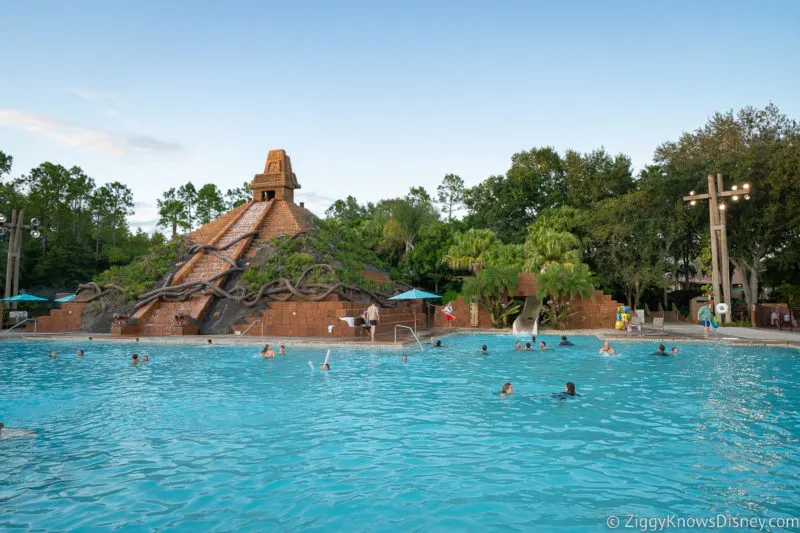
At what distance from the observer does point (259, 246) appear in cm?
3045

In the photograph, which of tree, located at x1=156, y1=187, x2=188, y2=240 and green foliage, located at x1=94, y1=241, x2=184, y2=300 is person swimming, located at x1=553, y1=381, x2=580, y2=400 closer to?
green foliage, located at x1=94, y1=241, x2=184, y2=300

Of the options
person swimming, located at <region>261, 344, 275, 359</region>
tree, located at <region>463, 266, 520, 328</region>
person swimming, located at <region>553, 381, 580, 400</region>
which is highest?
tree, located at <region>463, 266, 520, 328</region>

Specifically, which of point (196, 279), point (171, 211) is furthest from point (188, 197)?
point (196, 279)

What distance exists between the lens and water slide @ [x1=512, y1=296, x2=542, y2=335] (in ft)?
83.9

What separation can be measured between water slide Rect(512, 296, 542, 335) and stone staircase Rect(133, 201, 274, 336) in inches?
625

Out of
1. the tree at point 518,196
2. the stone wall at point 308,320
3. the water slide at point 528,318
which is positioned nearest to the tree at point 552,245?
the water slide at point 528,318

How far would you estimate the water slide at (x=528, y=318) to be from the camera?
25564 mm

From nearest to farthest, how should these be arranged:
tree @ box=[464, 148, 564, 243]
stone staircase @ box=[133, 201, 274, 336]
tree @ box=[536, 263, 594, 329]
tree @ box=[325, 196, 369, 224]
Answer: stone staircase @ box=[133, 201, 274, 336]
tree @ box=[536, 263, 594, 329]
tree @ box=[464, 148, 564, 243]
tree @ box=[325, 196, 369, 224]

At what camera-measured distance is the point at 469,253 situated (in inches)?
1256

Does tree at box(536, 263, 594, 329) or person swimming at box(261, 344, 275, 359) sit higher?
tree at box(536, 263, 594, 329)

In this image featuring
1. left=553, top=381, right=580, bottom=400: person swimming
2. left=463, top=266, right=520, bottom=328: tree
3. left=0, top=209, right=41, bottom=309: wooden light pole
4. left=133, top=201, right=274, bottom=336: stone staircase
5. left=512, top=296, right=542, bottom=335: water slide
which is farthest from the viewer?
left=0, top=209, right=41, bottom=309: wooden light pole

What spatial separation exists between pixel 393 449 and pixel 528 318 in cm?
2301

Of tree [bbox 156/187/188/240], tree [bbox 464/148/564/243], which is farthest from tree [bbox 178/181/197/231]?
tree [bbox 464/148/564/243]

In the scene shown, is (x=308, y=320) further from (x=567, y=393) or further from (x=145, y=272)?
(x=567, y=393)
